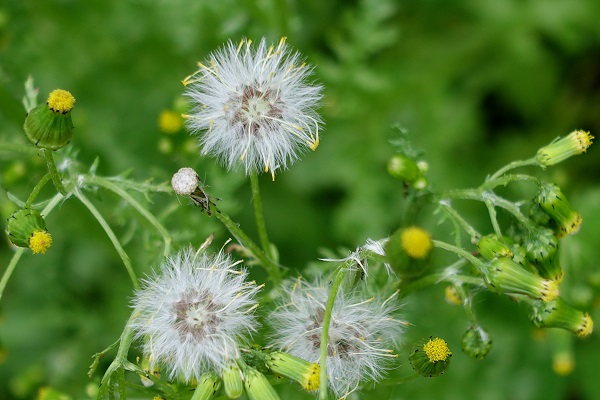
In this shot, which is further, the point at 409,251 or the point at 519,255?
the point at 519,255

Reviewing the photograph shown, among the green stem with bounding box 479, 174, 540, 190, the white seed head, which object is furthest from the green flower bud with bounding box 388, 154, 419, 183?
the white seed head

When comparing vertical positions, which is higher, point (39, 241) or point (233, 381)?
point (39, 241)

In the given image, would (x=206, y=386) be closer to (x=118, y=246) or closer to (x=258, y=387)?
(x=258, y=387)

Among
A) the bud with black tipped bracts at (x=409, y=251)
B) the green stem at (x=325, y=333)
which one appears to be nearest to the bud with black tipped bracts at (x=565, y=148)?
the bud with black tipped bracts at (x=409, y=251)

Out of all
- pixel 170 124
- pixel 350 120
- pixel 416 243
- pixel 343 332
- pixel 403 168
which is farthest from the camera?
pixel 350 120

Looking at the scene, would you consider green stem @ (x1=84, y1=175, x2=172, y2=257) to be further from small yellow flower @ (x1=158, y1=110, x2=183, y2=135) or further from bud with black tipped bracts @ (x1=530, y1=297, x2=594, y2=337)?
bud with black tipped bracts @ (x1=530, y1=297, x2=594, y2=337)

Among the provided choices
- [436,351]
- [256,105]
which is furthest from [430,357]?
[256,105]

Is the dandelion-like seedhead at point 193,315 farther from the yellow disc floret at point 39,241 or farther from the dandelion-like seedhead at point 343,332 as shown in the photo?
the yellow disc floret at point 39,241
